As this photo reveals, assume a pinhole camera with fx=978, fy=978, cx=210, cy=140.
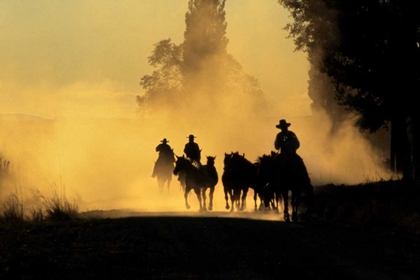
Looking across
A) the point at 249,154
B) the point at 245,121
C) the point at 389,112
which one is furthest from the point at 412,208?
the point at 245,121

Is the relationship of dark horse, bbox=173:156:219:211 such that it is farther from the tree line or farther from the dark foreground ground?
the dark foreground ground

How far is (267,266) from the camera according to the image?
14.7m

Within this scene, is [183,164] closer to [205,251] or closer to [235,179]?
[235,179]

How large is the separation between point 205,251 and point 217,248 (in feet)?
1.41

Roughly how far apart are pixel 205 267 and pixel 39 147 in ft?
241

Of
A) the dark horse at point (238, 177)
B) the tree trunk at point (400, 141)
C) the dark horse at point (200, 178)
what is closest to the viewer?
the dark horse at point (238, 177)

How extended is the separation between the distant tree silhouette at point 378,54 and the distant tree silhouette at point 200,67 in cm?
5663

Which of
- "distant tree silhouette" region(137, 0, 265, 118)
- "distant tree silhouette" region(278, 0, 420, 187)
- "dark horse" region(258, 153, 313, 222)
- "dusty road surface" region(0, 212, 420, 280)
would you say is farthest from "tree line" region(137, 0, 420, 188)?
"distant tree silhouette" region(137, 0, 265, 118)

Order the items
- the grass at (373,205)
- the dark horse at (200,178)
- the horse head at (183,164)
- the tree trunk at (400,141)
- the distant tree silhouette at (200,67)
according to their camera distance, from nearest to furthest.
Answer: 1. the grass at (373,205)
2. the dark horse at (200,178)
3. the horse head at (183,164)
4. the tree trunk at (400,141)
5. the distant tree silhouette at (200,67)

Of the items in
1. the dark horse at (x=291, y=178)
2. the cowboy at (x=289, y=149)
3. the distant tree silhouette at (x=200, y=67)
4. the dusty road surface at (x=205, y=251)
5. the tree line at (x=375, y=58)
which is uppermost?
the distant tree silhouette at (x=200, y=67)

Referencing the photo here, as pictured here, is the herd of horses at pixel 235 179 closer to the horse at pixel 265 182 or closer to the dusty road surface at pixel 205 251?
the horse at pixel 265 182

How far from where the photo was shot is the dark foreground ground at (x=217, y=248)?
14281 millimetres

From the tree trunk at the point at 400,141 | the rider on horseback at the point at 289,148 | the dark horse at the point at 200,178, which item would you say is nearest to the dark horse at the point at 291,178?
the rider on horseback at the point at 289,148

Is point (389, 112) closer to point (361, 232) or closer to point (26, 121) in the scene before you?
point (361, 232)
